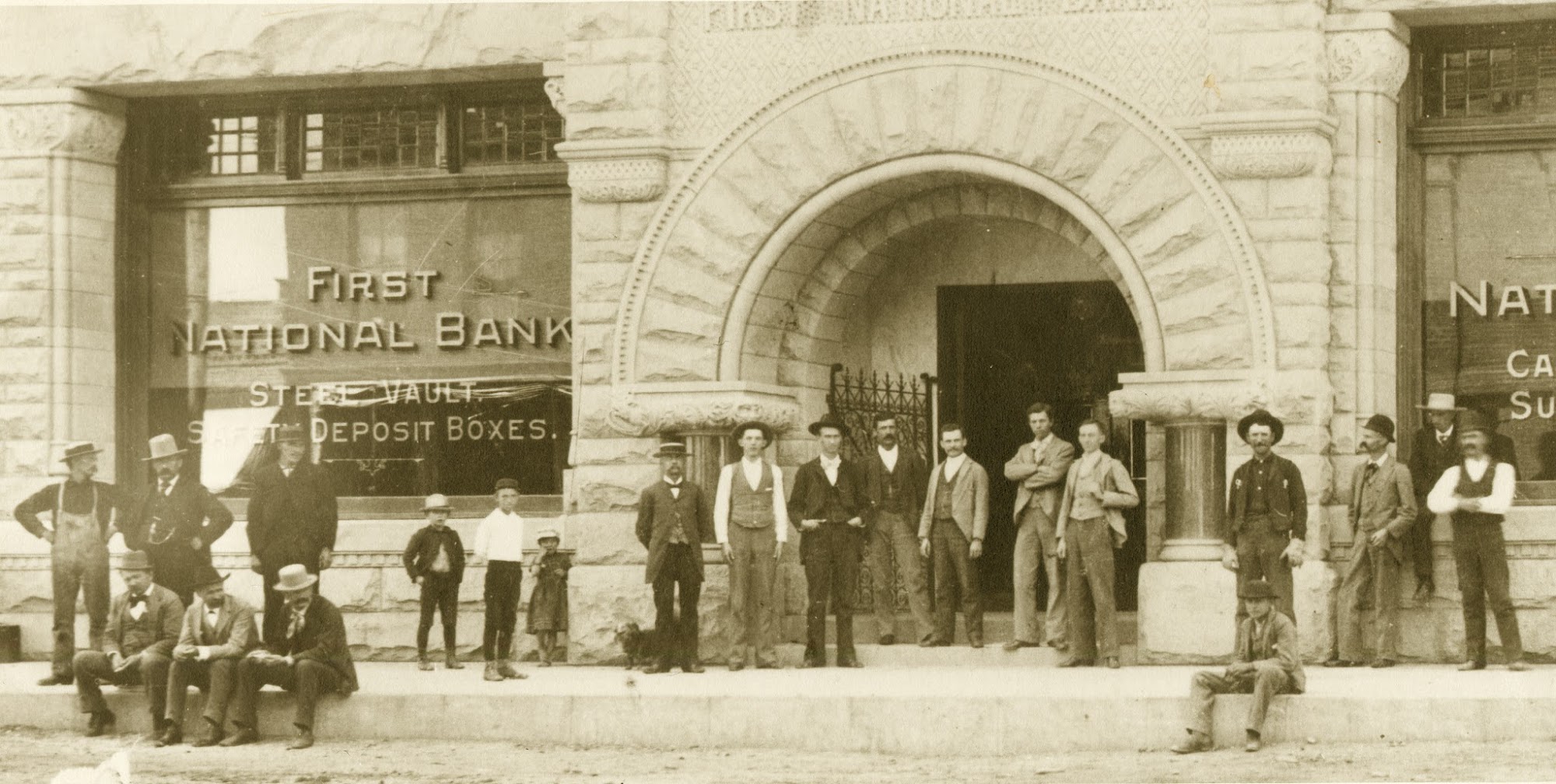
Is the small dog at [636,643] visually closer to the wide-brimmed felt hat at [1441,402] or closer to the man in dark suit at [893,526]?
the man in dark suit at [893,526]

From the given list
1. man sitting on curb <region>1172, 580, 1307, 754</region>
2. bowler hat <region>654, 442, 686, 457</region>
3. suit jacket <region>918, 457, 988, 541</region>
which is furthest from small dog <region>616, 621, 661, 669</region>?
man sitting on curb <region>1172, 580, 1307, 754</region>

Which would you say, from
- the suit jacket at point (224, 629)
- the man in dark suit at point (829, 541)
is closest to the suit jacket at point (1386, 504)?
the man in dark suit at point (829, 541)

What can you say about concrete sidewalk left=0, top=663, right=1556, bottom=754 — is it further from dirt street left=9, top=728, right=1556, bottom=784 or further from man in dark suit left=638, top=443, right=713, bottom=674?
man in dark suit left=638, top=443, right=713, bottom=674

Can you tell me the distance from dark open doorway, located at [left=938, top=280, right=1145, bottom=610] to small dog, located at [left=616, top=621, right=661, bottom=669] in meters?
3.13

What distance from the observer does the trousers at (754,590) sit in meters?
17.8

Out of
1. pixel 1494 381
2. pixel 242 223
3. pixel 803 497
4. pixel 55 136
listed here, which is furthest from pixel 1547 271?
pixel 55 136

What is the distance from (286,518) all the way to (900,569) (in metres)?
4.54

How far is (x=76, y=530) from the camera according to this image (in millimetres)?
18391

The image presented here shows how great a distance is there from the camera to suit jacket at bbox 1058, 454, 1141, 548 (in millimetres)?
17312

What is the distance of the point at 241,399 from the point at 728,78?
5.19 m

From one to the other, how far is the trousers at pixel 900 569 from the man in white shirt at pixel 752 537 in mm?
855

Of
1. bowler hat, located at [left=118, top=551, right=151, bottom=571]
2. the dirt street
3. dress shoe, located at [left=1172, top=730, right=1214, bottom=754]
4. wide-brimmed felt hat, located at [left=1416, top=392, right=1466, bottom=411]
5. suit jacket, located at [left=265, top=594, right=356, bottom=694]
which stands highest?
wide-brimmed felt hat, located at [left=1416, top=392, right=1466, bottom=411]

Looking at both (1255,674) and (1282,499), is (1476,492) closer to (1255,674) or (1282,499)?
(1282,499)

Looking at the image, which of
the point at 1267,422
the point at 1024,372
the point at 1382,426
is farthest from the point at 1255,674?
the point at 1024,372
